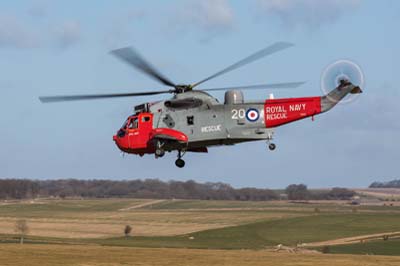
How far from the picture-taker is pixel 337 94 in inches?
1463

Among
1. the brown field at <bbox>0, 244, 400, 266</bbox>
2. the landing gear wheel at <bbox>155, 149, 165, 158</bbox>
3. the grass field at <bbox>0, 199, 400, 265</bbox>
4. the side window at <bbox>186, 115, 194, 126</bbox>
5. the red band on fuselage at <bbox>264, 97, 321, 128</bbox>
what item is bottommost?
the brown field at <bbox>0, 244, 400, 266</bbox>

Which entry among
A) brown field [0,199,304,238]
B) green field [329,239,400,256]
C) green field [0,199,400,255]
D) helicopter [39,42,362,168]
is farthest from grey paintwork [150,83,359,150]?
brown field [0,199,304,238]

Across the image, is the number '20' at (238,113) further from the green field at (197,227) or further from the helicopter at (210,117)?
the green field at (197,227)

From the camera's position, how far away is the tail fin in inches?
1451

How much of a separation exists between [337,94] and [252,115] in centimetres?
388

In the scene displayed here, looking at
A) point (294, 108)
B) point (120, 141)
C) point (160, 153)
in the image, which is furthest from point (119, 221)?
point (294, 108)

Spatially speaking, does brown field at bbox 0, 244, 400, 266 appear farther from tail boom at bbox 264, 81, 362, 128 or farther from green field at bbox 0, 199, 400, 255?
green field at bbox 0, 199, 400, 255

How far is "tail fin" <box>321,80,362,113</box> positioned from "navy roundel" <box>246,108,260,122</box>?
2.99 m

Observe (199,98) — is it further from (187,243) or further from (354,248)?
(187,243)

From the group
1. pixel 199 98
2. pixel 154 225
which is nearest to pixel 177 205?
pixel 154 225

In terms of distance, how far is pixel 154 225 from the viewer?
12244cm

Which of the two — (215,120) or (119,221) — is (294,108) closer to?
(215,120)

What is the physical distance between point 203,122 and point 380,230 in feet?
240

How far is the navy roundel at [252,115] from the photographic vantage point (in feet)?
123
